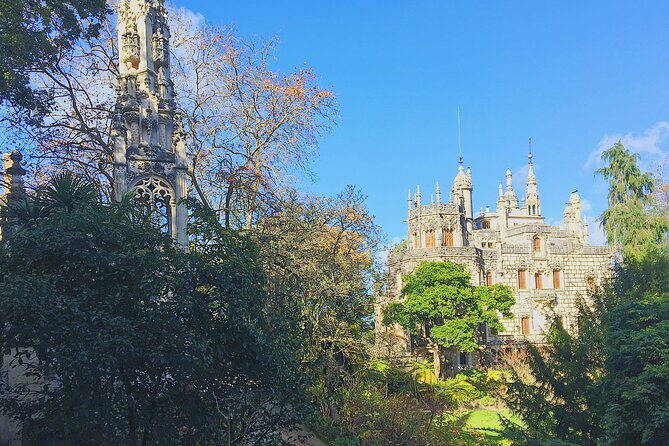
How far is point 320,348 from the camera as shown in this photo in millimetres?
17328

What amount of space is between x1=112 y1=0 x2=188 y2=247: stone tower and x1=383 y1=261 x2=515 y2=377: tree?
77.5ft

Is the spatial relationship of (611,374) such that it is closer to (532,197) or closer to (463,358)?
(463,358)

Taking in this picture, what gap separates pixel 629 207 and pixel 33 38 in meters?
29.4

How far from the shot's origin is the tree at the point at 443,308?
111ft

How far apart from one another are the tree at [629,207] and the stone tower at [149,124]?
80.8 feet

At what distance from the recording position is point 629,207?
32.0 metres

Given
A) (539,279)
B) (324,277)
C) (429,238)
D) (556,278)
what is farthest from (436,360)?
(324,277)

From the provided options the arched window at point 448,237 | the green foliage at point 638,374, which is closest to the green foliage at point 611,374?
the green foliage at point 638,374

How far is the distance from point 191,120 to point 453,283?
66.9 feet

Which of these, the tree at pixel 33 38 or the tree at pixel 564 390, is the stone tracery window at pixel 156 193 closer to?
the tree at pixel 33 38

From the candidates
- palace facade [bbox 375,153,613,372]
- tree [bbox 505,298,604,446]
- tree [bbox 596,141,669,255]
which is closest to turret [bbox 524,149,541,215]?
palace facade [bbox 375,153,613,372]

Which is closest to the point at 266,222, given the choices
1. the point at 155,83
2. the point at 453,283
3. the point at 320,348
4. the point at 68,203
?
the point at 320,348

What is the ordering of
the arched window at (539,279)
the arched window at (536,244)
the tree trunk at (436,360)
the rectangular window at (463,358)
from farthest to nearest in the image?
the arched window at (536,244) < the arched window at (539,279) < the rectangular window at (463,358) < the tree trunk at (436,360)

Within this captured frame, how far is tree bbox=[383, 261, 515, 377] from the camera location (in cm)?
3381
